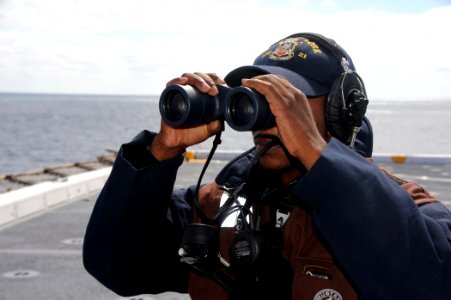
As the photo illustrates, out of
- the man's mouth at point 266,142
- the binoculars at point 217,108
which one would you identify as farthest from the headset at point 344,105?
the binoculars at point 217,108

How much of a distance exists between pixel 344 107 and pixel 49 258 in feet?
17.3

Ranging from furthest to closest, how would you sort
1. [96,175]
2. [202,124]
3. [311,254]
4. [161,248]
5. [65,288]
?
[96,175] → [65,288] → [161,248] → [202,124] → [311,254]

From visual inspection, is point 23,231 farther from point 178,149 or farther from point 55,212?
point 178,149

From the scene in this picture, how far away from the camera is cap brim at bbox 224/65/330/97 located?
217cm

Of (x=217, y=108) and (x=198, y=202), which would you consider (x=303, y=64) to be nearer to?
(x=217, y=108)

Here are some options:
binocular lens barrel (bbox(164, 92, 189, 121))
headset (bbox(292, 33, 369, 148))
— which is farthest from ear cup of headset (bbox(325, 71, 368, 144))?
binocular lens barrel (bbox(164, 92, 189, 121))

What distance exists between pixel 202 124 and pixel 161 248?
1.64 feet

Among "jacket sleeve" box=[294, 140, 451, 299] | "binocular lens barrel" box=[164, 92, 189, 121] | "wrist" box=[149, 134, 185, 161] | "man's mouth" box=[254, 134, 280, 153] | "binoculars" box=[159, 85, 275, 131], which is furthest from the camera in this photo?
"wrist" box=[149, 134, 185, 161]

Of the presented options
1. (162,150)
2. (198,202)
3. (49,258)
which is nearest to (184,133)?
(162,150)

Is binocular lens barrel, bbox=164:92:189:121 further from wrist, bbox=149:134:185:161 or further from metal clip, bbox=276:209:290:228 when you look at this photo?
metal clip, bbox=276:209:290:228

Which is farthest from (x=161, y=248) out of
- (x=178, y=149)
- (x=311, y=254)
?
(x=311, y=254)

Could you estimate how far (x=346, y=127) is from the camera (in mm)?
2279

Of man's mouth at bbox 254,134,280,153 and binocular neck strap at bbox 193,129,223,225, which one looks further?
binocular neck strap at bbox 193,129,223,225

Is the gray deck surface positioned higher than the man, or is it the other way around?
the man
